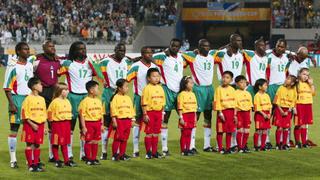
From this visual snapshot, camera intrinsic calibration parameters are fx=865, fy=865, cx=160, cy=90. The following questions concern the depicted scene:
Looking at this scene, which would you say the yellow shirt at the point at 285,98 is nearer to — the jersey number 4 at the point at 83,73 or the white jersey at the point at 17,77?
the jersey number 4 at the point at 83,73

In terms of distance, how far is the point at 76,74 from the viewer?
14.8 meters

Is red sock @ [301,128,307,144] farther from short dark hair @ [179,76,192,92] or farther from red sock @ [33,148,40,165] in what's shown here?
red sock @ [33,148,40,165]

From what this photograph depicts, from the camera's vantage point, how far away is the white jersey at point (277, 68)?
1677cm

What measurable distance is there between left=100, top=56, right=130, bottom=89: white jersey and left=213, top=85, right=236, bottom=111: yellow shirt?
5.83 ft

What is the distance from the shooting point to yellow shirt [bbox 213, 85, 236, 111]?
15859 millimetres

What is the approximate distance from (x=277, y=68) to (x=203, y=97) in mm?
1668

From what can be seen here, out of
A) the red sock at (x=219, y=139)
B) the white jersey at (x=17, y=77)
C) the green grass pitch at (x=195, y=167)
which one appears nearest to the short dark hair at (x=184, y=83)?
the red sock at (x=219, y=139)

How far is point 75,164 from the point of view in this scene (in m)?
14.5

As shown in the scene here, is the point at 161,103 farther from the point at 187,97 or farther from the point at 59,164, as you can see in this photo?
the point at 59,164

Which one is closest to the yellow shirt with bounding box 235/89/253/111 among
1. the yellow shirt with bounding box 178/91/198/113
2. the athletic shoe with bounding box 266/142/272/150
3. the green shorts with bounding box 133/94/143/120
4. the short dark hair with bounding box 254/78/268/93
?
the short dark hair with bounding box 254/78/268/93

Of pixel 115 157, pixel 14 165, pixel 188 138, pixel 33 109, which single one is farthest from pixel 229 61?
pixel 14 165

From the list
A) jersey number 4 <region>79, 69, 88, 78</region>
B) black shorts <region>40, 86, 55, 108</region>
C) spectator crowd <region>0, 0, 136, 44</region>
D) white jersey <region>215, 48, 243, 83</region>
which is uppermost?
spectator crowd <region>0, 0, 136, 44</region>

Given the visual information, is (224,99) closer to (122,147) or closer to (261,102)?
(261,102)

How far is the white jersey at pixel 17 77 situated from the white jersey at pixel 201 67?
3.34 metres
